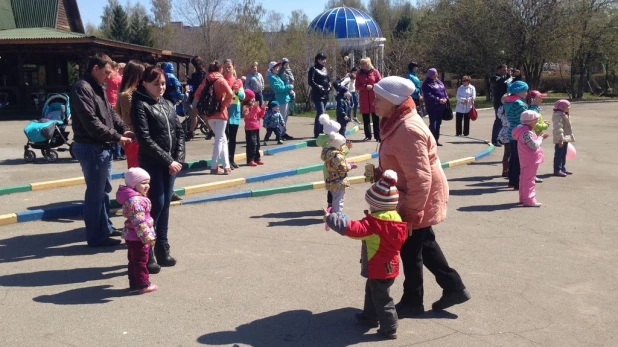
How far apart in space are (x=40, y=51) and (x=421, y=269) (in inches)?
926

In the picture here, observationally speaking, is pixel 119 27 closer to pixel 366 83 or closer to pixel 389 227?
pixel 366 83

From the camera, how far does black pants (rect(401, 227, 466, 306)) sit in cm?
516

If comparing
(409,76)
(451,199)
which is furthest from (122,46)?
(451,199)

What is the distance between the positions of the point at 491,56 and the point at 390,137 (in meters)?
38.3

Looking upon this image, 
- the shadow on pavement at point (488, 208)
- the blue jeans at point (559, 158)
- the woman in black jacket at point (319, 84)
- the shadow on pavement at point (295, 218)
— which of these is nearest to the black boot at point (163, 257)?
the shadow on pavement at point (295, 218)

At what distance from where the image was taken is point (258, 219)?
8.48 metres

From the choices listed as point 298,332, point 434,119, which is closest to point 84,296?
point 298,332

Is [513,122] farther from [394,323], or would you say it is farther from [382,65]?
[382,65]

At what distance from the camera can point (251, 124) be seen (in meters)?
11.9

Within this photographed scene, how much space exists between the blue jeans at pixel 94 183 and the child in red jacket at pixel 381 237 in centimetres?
333

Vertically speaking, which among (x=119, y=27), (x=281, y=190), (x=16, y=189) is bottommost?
(x=281, y=190)

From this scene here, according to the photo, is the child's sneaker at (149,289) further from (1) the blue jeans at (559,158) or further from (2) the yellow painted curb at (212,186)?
(1) the blue jeans at (559,158)

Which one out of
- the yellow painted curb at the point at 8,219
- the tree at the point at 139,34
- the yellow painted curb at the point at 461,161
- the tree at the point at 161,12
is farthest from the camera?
the tree at the point at 161,12

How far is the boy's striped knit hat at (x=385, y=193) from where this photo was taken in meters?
4.63
